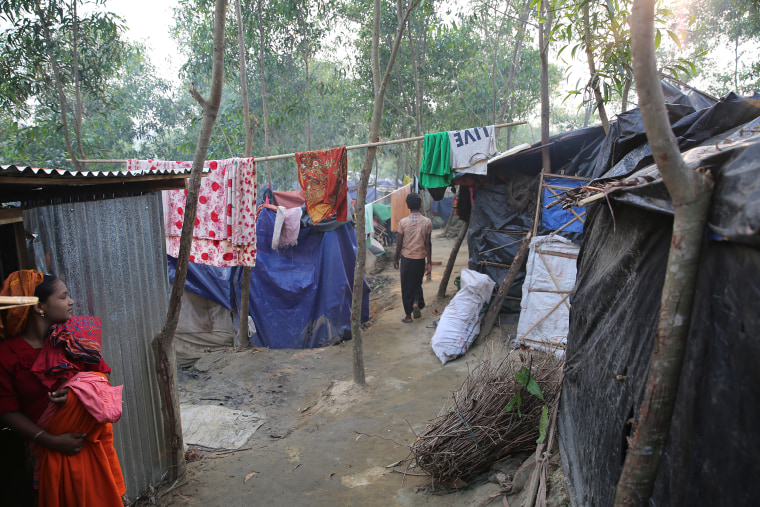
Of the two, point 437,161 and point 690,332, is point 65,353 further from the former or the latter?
point 437,161

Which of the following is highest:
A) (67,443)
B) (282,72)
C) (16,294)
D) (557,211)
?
(282,72)

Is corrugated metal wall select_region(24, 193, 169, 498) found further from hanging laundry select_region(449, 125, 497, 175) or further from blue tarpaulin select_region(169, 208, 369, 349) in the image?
blue tarpaulin select_region(169, 208, 369, 349)


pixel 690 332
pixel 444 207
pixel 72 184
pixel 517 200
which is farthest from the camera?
pixel 444 207

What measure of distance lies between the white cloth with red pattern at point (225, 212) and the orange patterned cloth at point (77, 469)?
389 centimetres

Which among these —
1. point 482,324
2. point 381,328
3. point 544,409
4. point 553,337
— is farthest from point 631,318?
point 381,328

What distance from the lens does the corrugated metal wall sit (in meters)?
2.94

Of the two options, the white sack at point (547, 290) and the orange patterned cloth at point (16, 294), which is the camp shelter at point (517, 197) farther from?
the orange patterned cloth at point (16, 294)

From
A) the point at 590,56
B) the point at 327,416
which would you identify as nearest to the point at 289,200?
the point at 327,416

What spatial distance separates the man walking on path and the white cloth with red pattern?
2.56 metres

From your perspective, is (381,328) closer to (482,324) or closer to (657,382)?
(482,324)

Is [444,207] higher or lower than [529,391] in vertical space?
higher

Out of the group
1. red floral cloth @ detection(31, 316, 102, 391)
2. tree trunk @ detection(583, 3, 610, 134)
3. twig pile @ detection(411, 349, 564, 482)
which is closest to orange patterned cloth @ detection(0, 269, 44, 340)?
red floral cloth @ detection(31, 316, 102, 391)

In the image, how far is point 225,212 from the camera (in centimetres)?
614

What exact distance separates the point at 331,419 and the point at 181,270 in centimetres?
237
